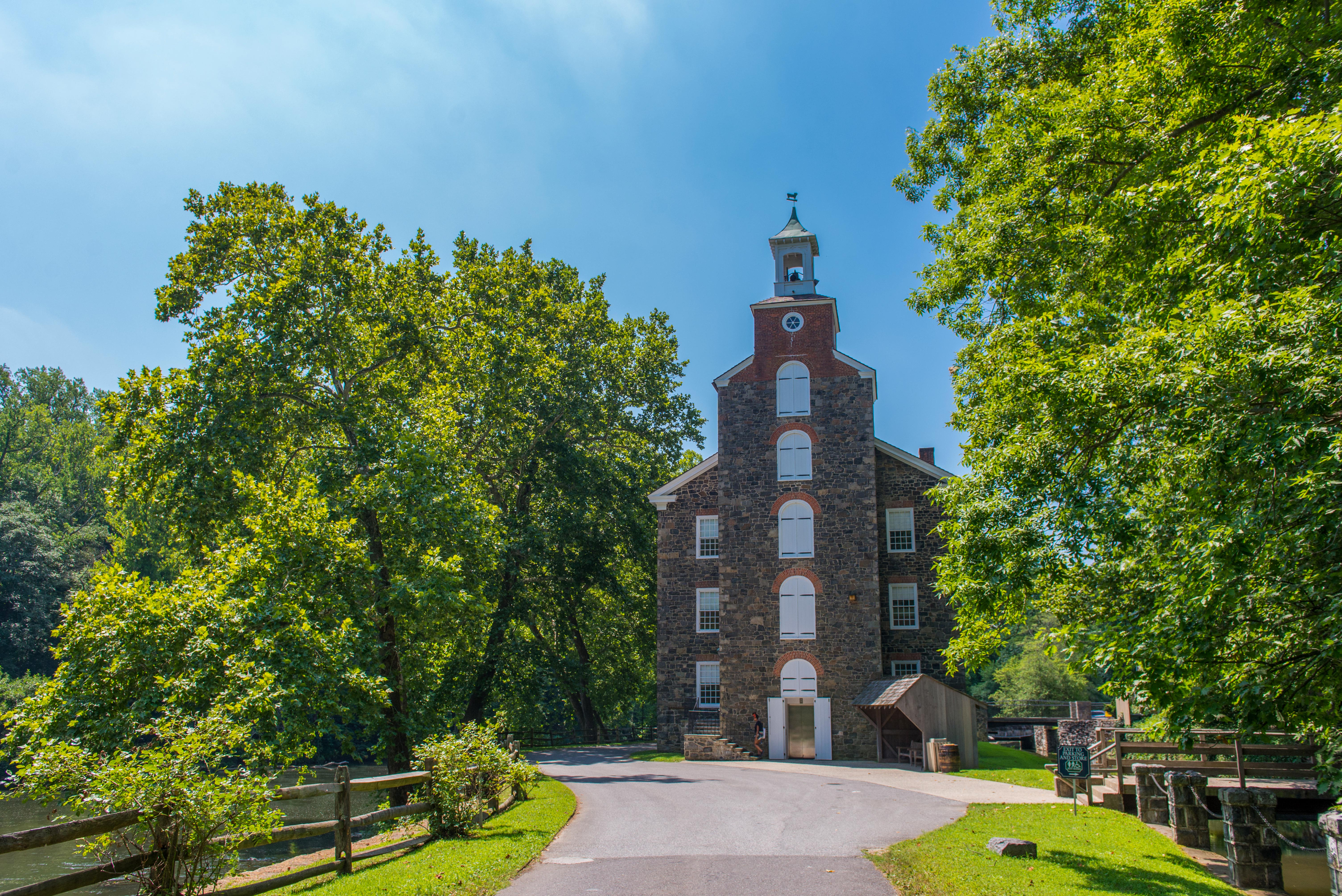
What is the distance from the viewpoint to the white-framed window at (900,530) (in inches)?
1158

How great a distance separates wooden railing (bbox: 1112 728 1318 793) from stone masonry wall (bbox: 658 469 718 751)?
16.5 metres

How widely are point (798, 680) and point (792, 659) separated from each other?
658 mm

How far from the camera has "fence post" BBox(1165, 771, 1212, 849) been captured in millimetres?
11734

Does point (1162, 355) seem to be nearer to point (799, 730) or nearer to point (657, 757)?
point (799, 730)

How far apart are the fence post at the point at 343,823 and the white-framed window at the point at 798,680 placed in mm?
18862

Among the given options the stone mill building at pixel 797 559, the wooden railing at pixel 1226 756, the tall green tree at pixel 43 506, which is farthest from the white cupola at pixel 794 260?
the tall green tree at pixel 43 506

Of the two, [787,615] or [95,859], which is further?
[787,615]

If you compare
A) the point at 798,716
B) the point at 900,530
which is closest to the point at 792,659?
the point at 798,716

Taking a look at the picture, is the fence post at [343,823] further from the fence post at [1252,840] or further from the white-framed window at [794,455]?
the white-framed window at [794,455]

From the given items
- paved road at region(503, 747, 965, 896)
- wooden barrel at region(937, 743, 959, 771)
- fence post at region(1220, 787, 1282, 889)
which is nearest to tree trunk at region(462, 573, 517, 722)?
paved road at region(503, 747, 965, 896)

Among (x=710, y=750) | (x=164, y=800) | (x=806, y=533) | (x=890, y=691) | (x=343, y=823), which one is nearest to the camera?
(x=164, y=800)

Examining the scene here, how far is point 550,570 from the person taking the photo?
3056cm

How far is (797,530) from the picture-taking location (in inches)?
1130

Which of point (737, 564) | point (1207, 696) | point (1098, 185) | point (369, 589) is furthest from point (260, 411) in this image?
point (1207, 696)
